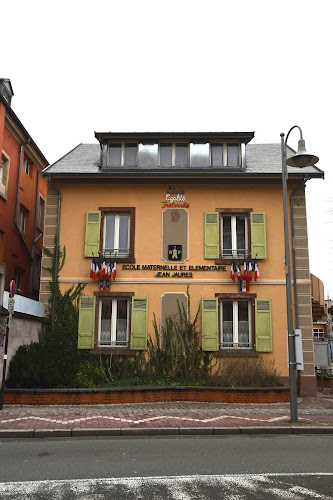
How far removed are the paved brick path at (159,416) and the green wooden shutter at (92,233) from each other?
5809mm

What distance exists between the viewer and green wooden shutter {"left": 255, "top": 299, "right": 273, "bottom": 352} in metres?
15.5

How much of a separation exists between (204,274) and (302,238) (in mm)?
3793

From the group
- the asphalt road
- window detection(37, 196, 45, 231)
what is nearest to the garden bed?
the asphalt road

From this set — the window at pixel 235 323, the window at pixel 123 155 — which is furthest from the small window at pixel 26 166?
the window at pixel 235 323

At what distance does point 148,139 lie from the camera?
17.6m

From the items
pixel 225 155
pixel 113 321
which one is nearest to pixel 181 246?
pixel 113 321

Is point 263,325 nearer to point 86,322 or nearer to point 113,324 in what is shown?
point 113,324

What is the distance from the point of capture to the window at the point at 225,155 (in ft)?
58.2

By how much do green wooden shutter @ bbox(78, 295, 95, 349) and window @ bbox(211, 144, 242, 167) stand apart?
7198 mm

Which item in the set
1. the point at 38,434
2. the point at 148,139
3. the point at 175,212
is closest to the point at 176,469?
the point at 38,434

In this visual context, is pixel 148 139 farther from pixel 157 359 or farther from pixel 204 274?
pixel 157 359

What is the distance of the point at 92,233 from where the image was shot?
1647cm

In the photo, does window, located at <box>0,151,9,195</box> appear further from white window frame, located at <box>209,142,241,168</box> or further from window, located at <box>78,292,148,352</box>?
white window frame, located at <box>209,142,241,168</box>

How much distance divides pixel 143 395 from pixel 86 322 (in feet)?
12.6
